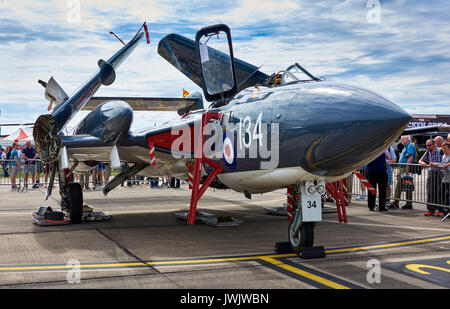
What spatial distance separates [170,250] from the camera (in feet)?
20.7

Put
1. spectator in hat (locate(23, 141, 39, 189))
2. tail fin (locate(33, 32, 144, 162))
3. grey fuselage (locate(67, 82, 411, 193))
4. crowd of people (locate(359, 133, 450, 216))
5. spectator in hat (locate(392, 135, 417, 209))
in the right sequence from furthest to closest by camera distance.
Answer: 1. spectator in hat (locate(23, 141, 39, 189))
2. spectator in hat (locate(392, 135, 417, 209))
3. crowd of people (locate(359, 133, 450, 216))
4. tail fin (locate(33, 32, 144, 162))
5. grey fuselage (locate(67, 82, 411, 193))

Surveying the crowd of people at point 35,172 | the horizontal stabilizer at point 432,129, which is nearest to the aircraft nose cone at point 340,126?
the horizontal stabilizer at point 432,129

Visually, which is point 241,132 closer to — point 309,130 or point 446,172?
point 309,130

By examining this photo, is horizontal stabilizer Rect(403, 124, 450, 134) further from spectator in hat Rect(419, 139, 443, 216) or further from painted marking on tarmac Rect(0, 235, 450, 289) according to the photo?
spectator in hat Rect(419, 139, 443, 216)

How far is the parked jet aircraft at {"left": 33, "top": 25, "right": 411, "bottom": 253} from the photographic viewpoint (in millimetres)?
4906

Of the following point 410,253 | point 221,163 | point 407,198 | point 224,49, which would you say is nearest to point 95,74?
point 224,49

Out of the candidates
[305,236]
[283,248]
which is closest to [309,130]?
[305,236]

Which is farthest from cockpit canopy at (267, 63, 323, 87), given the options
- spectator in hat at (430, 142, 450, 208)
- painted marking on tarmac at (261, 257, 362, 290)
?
spectator in hat at (430, 142, 450, 208)

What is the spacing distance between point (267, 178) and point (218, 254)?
4.10 ft

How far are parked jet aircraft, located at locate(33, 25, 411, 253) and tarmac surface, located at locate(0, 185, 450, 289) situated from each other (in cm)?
69

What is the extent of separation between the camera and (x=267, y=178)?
5922 mm

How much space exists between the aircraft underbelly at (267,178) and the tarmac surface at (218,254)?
3.01 feet
